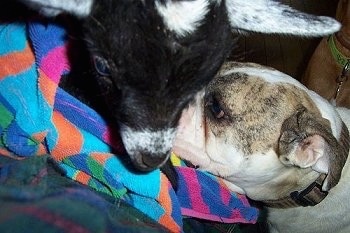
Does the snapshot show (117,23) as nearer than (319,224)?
Yes

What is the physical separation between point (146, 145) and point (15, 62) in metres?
0.32

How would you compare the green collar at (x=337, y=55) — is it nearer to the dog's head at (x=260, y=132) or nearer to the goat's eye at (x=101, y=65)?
the dog's head at (x=260, y=132)

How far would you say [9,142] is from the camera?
3.34ft

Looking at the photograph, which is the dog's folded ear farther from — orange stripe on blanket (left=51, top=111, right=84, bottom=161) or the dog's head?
orange stripe on blanket (left=51, top=111, right=84, bottom=161)

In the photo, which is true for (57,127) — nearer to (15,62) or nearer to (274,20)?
(15,62)

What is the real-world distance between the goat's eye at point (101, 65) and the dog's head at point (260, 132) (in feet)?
1.29

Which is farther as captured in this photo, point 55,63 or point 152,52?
point 55,63

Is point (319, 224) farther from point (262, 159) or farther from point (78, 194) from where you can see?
point (78, 194)

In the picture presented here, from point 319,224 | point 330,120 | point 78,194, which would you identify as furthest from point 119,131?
point 319,224

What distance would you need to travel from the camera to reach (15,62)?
1069 mm

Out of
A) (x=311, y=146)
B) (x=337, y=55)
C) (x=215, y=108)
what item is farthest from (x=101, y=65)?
(x=337, y=55)

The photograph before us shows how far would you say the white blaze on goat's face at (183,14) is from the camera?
0.87m

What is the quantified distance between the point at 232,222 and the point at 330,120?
38 cm

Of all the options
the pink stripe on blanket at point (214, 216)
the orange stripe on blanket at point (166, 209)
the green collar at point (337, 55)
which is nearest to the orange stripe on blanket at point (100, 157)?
the orange stripe on blanket at point (166, 209)
